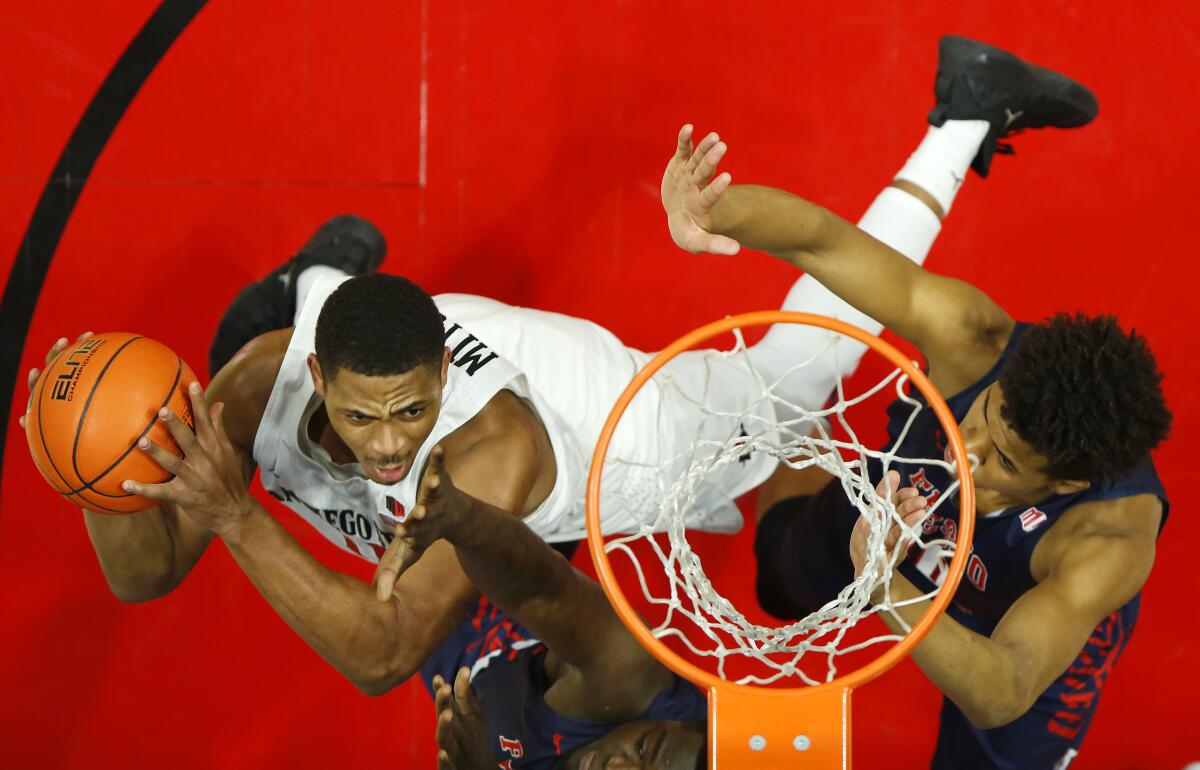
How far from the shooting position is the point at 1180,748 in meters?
3.30

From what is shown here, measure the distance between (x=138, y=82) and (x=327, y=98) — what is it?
605 mm

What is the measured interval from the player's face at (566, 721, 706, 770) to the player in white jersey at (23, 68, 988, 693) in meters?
0.41

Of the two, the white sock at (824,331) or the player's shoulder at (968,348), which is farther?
the white sock at (824,331)

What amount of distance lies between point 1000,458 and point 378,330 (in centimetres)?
125

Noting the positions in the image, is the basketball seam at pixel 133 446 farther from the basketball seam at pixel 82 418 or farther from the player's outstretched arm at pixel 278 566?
the player's outstretched arm at pixel 278 566

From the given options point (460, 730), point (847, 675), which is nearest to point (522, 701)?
point (460, 730)

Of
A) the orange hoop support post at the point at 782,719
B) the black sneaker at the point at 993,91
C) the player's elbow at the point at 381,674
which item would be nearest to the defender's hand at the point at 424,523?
the player's elbow at the point at 381,674

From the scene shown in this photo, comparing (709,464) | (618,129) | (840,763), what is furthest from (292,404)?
(618,129)

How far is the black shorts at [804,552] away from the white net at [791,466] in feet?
0.29

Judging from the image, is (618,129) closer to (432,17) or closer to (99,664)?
(432,17)

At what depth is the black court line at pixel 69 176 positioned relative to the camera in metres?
3.67

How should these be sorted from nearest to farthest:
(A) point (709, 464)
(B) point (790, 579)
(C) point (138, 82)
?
1. (A) point (709, 464)
2. (B) point (790, 579)
3. (C) point (138, 82)

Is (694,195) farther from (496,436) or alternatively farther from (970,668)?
(970,668)

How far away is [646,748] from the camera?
230cm
